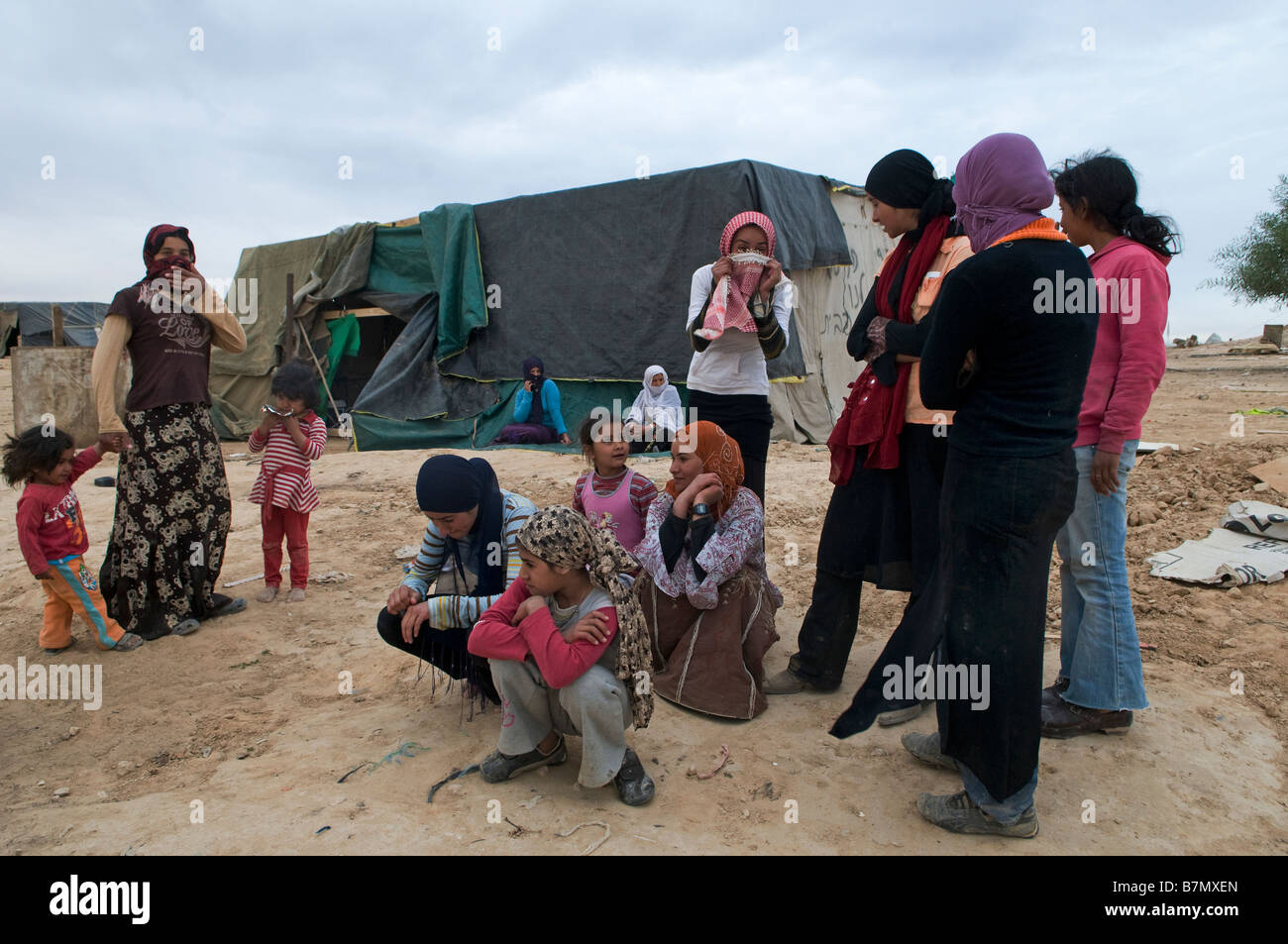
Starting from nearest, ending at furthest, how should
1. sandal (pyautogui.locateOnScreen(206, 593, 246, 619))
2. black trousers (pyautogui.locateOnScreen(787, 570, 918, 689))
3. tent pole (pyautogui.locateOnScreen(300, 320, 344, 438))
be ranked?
1. black trousers (pyautogui.locateOnScreen(787, 570, 918, 689))
2. sandal (pyautogui.locateOnScreen(206, 593, 246, 619))
3. tent pole (pyautogui.locateOnScreen(300, 320, 344, 438))

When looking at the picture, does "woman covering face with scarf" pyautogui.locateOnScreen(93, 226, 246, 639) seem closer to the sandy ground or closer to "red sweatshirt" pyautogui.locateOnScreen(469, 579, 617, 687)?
the sandy ground

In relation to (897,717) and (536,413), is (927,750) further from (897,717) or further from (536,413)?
(536,413)

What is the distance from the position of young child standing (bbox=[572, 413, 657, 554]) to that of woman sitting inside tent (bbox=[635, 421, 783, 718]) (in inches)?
14.2

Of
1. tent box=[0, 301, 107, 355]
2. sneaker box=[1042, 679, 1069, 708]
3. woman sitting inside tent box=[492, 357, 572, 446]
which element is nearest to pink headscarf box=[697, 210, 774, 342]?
sneaker box=[1042, 679, 1069, 708]

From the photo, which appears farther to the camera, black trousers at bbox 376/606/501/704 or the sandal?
the sandal

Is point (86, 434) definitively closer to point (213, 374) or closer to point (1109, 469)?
point (213, 374)

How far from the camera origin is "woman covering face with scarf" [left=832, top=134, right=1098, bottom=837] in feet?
6.37

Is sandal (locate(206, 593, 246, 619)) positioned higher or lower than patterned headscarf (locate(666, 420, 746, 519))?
lower

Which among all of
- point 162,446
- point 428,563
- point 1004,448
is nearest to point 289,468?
point 162,446

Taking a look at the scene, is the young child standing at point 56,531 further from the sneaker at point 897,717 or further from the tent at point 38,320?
the tent at point 38,320

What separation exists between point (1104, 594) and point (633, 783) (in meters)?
1.72

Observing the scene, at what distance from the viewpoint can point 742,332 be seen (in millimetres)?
3635

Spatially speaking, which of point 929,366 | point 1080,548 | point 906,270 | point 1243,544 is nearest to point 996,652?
point 929,366
